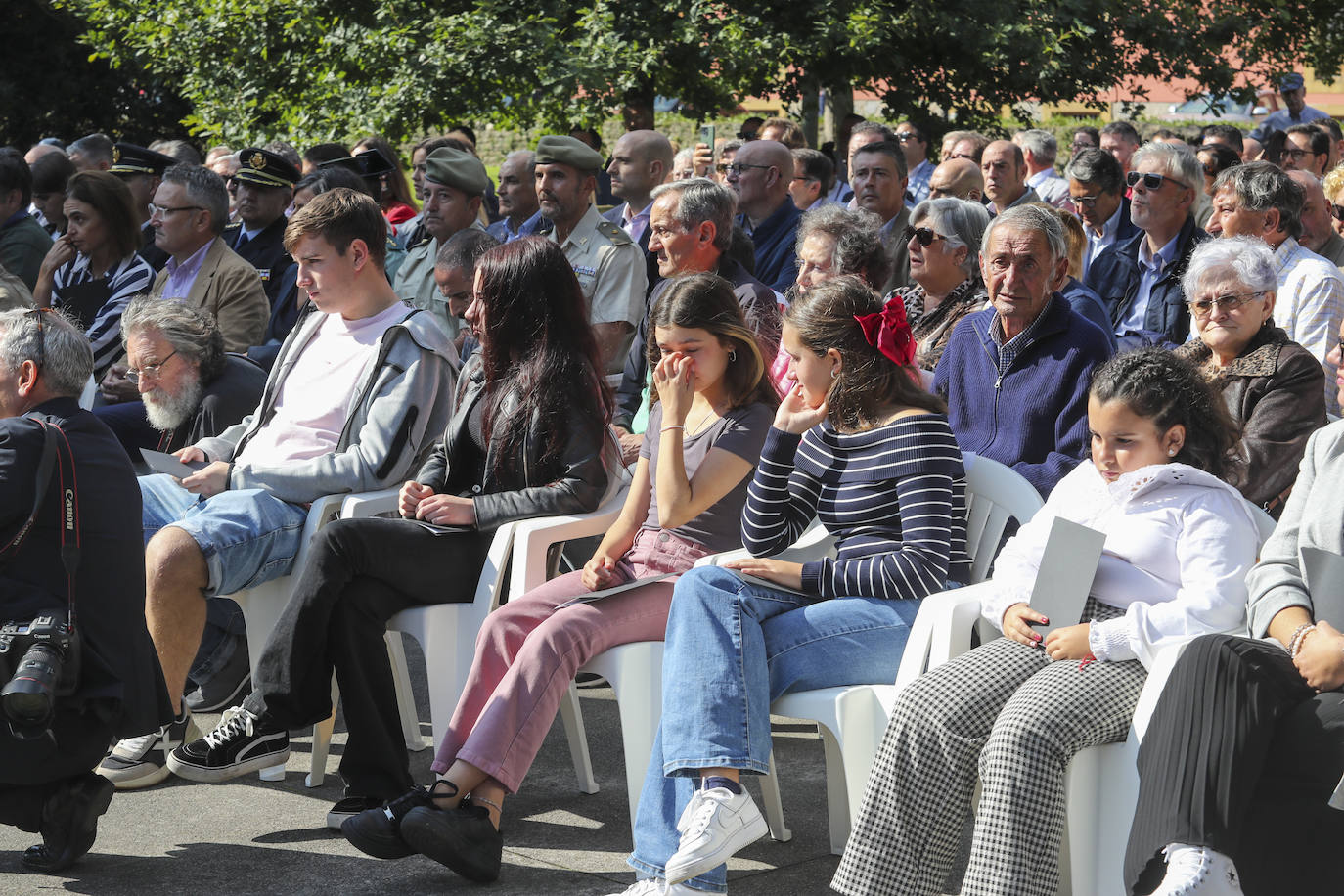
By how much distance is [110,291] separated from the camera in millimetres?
6363

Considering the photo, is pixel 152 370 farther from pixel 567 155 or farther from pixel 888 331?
pixel 888 331

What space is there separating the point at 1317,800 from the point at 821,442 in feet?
4.38

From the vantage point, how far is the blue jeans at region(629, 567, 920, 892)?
3152 mm

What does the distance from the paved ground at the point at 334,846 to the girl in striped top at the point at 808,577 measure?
14.9 inches

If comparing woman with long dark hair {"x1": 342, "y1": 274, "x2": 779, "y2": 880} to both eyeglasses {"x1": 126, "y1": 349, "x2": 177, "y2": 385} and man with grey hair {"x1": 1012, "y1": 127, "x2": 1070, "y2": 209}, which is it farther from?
man with grey hair {"x1": 1012, "y1": 127, "x2": 1070, "y2": 209}

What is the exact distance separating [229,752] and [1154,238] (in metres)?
3.93

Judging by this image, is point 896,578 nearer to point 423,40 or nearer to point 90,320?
point 90,320

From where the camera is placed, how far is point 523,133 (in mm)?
12969

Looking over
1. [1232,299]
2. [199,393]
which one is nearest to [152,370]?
[199,393]

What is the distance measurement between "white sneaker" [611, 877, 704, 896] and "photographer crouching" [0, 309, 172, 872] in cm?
127

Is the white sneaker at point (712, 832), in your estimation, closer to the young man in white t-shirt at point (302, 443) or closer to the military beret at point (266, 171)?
the young man in white t-shirt at point (302, 443)

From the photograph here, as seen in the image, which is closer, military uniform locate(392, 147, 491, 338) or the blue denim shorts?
the blue denim shorts

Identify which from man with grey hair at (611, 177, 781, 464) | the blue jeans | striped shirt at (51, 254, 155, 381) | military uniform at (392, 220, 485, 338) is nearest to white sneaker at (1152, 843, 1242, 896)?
the blue jeans

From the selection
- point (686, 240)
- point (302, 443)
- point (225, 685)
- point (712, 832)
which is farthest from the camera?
point (686, 240)
